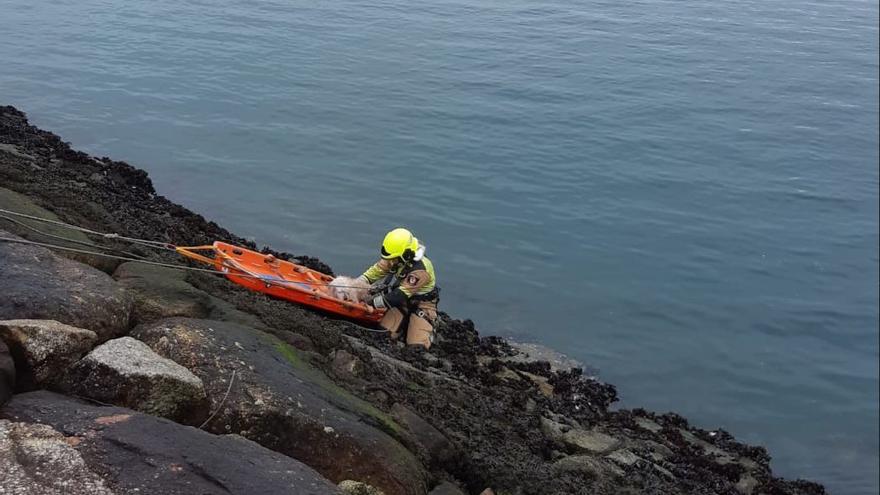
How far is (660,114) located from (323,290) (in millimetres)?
17395

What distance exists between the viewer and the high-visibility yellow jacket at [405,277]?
39.7ft

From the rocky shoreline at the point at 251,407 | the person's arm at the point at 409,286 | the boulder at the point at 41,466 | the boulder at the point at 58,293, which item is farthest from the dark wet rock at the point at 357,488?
the person's arm at the point at 409,286

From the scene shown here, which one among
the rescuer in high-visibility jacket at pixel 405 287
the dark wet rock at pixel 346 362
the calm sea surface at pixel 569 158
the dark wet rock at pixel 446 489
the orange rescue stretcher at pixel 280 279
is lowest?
the dark wet rock at pixel 446 489

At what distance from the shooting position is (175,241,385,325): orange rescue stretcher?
11672 mm

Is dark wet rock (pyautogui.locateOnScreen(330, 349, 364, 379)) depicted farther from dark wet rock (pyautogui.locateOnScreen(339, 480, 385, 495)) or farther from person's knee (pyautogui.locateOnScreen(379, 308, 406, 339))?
person's knee (pyautogui.locateOnScreen(379, 308, 406, 339))

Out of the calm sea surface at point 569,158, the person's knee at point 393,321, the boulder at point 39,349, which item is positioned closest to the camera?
the boulder at point 39,349

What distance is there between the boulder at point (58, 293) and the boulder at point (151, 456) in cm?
115

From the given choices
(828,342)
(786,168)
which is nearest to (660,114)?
(786,168)

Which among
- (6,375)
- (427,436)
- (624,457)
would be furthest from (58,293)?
(624,457)

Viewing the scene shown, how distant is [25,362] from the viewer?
5.61m

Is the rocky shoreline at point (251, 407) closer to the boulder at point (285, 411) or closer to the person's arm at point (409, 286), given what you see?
the boulder at point (285, 411)

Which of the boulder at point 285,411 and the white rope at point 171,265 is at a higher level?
the white rope at point 171,265

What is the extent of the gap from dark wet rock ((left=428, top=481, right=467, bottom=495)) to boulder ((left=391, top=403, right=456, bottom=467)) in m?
0.38

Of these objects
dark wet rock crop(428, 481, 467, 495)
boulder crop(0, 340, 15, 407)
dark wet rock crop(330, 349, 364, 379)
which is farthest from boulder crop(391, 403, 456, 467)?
boulder crop(0, 340, 15, 407)
